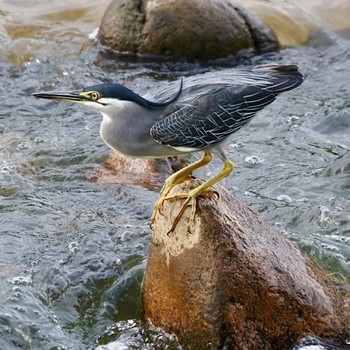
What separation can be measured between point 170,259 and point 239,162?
3.06 m

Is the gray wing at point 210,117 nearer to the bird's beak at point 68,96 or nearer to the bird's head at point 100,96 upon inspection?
the bird's head at point 100,96

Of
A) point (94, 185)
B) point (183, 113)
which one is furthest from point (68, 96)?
point (94, 185)

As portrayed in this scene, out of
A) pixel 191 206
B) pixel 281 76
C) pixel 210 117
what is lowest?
pixel 191 206

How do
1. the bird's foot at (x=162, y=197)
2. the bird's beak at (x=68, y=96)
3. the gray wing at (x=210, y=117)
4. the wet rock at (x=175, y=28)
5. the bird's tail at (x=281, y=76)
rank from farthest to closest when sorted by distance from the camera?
the wet rock at (x=175, y=28) → the bird's tail at (x=281, y=76) → the bird's foot at (x=162, y=197) → the gray wing at (x=210, y=117) → the bird's beak at (x=68, y=96)

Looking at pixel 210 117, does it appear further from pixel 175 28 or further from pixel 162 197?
pixel 175 28

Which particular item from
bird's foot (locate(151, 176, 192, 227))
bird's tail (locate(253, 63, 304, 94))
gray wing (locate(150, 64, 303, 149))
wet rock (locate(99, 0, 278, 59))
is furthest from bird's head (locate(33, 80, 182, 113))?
wet rock (locate(99, 0, 278, 59))

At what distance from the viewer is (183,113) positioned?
194 inches

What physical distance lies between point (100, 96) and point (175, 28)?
216 inches

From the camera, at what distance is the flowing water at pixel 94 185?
5426 mm

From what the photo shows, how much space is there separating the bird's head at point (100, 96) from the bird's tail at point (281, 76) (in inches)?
35.0

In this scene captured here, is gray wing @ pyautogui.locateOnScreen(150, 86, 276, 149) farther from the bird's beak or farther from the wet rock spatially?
the wet rock

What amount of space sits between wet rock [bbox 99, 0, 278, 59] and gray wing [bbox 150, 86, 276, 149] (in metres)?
5.03

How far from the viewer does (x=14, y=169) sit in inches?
291

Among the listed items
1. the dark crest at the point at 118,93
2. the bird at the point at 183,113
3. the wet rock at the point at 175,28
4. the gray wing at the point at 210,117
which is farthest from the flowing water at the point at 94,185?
the dark crest at the point at 118,93
